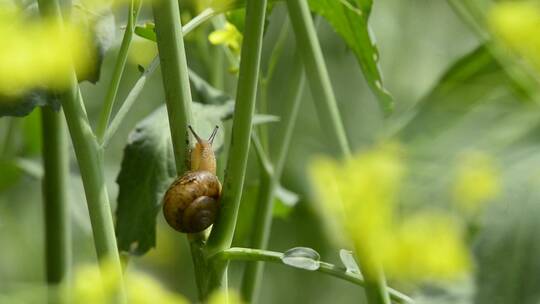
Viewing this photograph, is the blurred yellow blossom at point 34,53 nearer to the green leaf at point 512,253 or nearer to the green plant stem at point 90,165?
the green plant stem at point 90,165

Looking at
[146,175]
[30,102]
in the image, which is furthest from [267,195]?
[30,102]

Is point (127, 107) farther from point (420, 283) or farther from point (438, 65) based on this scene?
point (438, 65)

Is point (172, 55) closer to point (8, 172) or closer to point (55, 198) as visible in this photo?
point (55, 198)

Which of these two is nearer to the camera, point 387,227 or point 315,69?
point 387,227

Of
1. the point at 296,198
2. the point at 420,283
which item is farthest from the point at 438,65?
the point at 420,283

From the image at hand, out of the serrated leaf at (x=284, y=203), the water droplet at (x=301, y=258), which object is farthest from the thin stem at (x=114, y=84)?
the serrated leaf at (x=284, y=203)

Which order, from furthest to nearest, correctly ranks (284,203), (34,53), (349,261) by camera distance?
(284,203), (349,261), (34,53)

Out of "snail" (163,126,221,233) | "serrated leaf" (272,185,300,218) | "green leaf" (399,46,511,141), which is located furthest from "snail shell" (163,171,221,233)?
"serrated leaf" (272,185,300,218)
